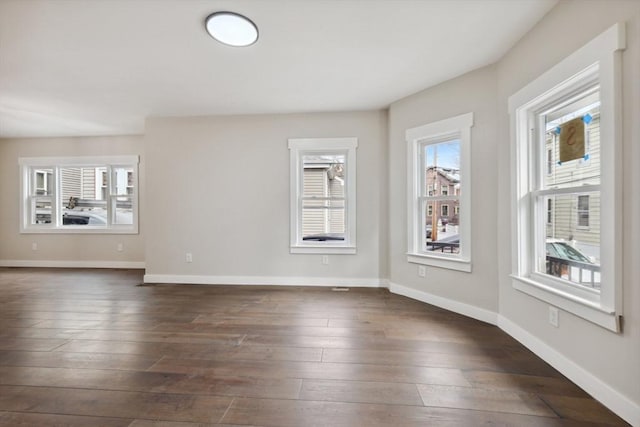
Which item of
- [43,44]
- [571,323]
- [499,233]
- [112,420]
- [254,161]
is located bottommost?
[112,420]

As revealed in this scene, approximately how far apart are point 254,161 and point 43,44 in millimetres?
2344

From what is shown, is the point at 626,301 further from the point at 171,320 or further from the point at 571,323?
the point at 171,320

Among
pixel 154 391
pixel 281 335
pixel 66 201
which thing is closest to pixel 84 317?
pixel 154 391

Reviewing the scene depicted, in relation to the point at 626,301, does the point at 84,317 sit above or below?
below

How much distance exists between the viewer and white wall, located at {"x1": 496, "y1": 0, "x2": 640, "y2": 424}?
4.73 feet

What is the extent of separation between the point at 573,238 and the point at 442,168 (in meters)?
1.55

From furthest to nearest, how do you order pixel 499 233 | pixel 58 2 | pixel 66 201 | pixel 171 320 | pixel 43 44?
pixel 66 201, pixel 171 320, pixel 499 233, pixel 43 44, pixel 58 2

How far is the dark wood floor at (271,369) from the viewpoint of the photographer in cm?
151

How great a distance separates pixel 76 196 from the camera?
18.8 feet

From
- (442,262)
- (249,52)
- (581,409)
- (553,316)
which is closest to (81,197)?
(249,52)

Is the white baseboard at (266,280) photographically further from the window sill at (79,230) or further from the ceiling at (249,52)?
the ceiling at (249,52)

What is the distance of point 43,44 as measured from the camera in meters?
2.42

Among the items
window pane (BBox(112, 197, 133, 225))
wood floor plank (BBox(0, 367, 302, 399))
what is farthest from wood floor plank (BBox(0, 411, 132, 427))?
window pane (BBox(112, 197, 133, 225))

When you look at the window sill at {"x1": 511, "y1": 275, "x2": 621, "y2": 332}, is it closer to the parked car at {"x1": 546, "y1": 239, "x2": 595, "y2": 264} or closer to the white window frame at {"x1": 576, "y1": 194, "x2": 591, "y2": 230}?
the parked car at {"x1": 546, "y1": 239, "x2": 595, "y2": 264}
